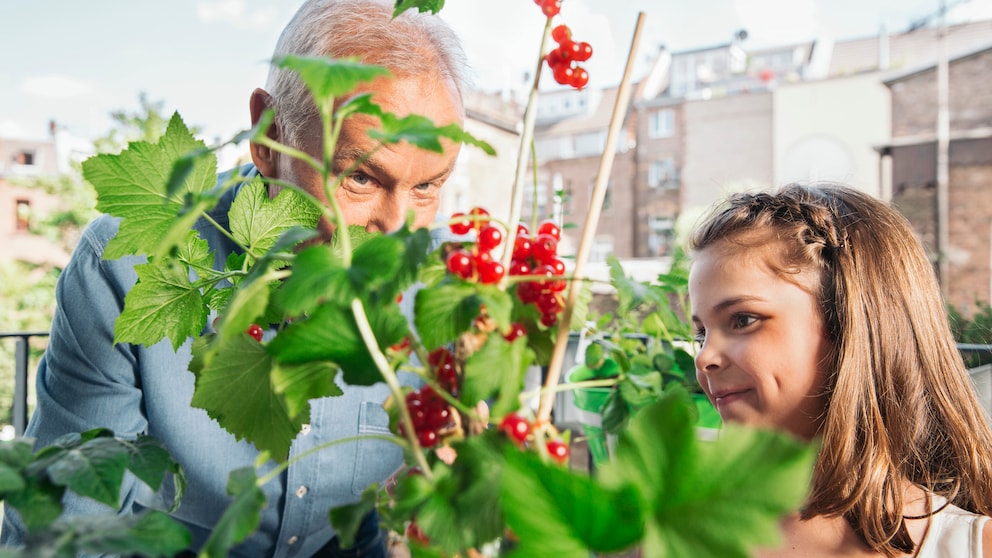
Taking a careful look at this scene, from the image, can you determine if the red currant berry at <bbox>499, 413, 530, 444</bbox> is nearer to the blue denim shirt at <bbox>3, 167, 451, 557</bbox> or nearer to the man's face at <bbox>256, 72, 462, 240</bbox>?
the man's face at <bbox>256, 72, 462, 240</bbox>

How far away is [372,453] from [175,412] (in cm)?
30

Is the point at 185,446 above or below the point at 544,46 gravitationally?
below

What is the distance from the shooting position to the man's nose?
83cm

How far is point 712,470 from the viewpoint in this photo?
0.22 m

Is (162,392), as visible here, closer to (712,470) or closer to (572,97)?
(712,470)

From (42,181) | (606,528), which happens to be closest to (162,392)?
(606,528)

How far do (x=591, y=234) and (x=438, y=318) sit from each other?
0.10 metres

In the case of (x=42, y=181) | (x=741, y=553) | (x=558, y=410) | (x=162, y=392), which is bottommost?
(x=558, y=410)

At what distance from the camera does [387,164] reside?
0.79 meters

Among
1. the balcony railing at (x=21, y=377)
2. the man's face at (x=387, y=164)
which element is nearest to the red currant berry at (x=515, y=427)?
the man's face at (x=387, y=164)

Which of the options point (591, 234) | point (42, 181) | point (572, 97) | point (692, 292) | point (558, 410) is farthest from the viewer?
point (572, 97)

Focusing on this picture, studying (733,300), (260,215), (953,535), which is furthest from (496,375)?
(953,535)

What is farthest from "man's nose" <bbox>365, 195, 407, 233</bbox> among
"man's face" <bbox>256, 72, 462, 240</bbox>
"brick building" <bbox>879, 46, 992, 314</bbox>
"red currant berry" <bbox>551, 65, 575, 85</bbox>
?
"brick building" <bbox>879, 46, 992, 314</bbox>

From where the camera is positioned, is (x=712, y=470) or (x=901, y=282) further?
(x=901, y=282)
